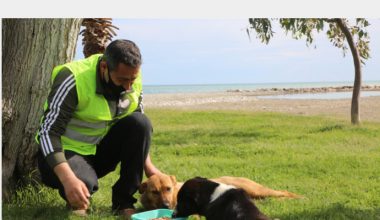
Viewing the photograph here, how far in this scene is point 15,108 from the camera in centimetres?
491

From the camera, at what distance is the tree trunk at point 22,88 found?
16.1ft

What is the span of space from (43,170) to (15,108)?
100 centimetres

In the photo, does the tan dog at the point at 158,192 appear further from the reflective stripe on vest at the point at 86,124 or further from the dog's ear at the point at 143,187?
the reflective stripe on vest at the point at 86,124

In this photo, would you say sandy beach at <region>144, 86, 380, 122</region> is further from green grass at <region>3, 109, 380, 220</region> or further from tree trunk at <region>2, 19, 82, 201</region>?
tree trunk at <region>2, 19, 82, 201</region>

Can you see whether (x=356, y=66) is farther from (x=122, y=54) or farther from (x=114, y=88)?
(x=122, y=54)

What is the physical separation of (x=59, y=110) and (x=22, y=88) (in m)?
1.22

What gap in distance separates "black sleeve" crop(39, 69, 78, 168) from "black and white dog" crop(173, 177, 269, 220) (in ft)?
3.72

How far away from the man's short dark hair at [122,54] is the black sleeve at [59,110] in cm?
36

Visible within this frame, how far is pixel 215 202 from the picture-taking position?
159 inches

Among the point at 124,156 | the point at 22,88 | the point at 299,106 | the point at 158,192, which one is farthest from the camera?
the point at 299,106

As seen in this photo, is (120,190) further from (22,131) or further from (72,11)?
(72,11)

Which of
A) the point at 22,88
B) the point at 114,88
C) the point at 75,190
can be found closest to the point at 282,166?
the point at 114,88

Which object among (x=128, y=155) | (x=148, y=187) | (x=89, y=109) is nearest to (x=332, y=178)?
(x=148, y=187)

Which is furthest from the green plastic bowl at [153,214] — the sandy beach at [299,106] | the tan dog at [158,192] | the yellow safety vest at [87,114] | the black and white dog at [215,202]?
the sandy beach at [299,106]
